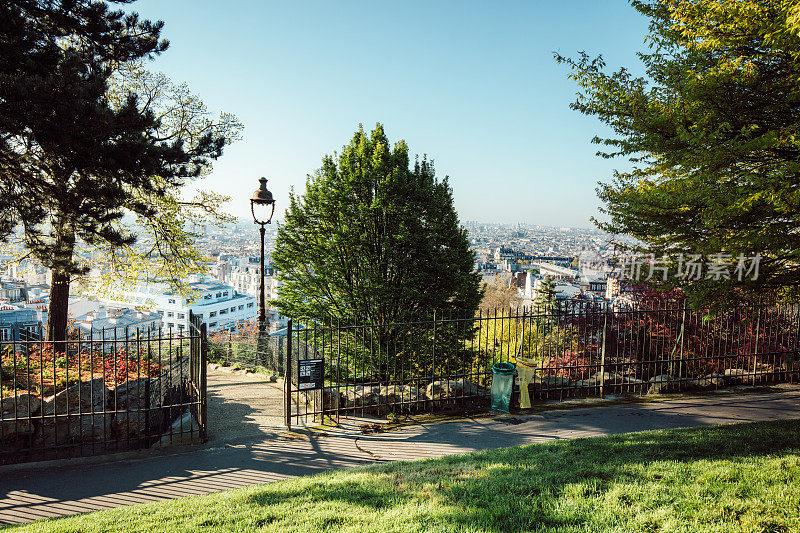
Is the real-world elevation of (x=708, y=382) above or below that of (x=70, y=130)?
below

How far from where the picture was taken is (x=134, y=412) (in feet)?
22.1

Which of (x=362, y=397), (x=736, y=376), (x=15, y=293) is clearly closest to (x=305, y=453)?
(x=362, y=397)

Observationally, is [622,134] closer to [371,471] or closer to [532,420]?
[532,420]

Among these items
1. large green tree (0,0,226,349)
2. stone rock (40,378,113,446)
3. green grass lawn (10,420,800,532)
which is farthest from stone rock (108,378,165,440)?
large green tree (0,0,226,349)

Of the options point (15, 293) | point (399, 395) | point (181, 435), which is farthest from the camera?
point (15, 293)

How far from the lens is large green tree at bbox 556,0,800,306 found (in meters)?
5.50

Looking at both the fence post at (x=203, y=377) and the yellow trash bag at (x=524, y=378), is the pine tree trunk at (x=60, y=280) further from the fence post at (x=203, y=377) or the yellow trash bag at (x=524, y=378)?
the yellow trash bag at (x=524, y=378)

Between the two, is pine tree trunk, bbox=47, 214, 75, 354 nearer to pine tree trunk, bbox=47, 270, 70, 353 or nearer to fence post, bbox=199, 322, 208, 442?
pine tree trunk, bbox=47, 270, 70, 353

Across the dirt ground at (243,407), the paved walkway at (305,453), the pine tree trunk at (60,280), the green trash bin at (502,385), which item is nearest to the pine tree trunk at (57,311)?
the pine tree trunk at (60,280)

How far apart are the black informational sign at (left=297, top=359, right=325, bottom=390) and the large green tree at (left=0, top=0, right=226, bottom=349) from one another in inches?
173

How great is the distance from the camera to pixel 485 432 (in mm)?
6941

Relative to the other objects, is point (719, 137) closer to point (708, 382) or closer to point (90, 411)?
point (708, 382)

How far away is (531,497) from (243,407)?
21.4ft

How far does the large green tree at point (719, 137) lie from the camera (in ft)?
18.1
